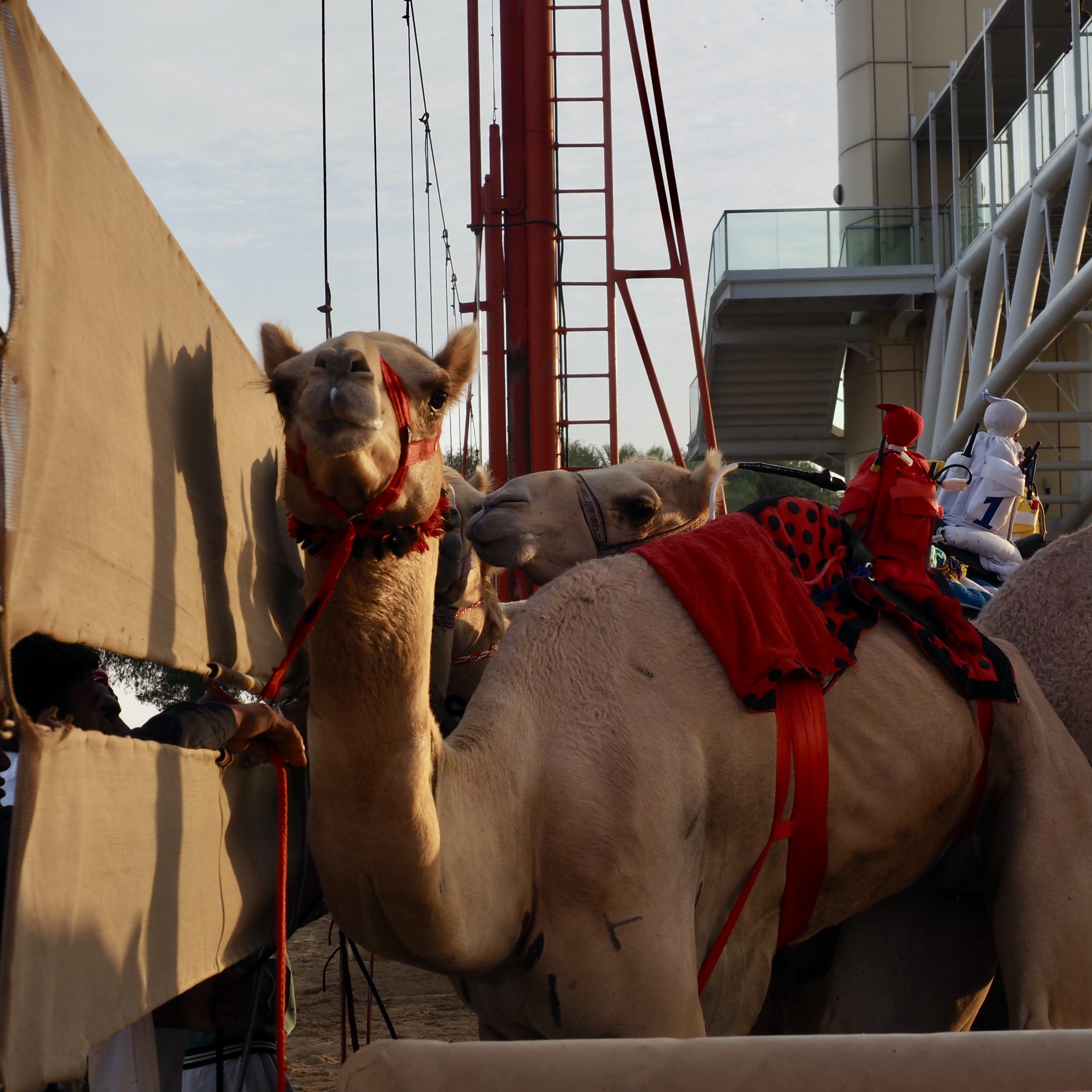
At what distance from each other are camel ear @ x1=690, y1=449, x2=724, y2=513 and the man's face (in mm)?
2106

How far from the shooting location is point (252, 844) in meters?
3.06

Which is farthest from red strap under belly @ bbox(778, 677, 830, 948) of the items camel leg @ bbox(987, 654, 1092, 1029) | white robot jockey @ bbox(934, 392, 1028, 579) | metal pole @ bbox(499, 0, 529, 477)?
metal pole @ bbox(499, 0, 529, 477)

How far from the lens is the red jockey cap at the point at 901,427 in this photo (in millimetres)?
4461

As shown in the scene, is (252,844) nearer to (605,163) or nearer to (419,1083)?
(419,1083)

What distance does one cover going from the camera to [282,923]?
274 centimetres

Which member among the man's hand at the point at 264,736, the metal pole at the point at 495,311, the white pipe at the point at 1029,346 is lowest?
the man's hand at the point at 264,736

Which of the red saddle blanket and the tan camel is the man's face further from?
the red saddle blanket

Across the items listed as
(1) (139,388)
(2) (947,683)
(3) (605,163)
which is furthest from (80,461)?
(3) (605,163)

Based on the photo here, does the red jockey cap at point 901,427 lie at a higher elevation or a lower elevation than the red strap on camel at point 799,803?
higher

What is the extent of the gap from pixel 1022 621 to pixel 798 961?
1505 mm

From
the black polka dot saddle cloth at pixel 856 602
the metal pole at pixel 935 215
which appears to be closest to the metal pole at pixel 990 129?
the metal pole at pixel 935 215

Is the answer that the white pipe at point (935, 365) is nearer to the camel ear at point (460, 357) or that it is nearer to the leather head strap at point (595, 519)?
the leather head strap at point (595, 519)

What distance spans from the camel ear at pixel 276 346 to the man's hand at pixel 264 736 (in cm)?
72

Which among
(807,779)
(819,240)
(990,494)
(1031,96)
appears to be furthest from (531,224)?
(819,240)
